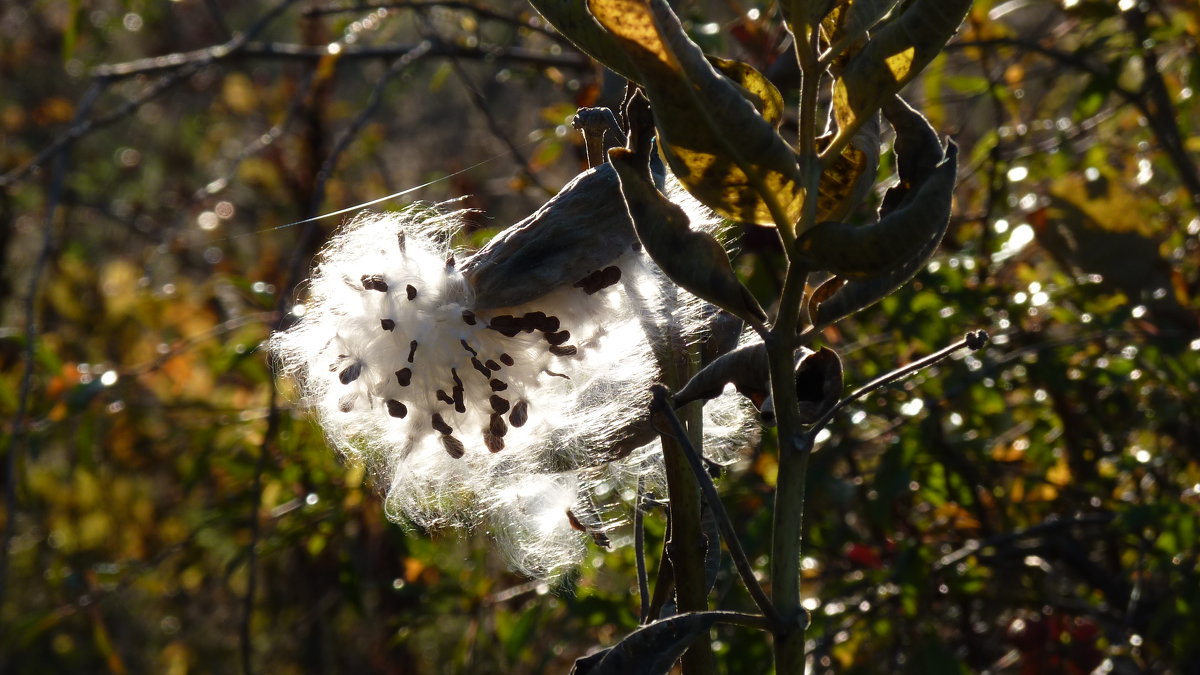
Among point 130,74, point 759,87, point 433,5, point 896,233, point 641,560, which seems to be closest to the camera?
point 896,233

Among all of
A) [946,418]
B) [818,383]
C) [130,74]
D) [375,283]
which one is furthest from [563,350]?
[130,74]

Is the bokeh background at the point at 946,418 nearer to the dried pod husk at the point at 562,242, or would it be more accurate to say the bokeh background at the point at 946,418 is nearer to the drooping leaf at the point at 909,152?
the dried pod husk at the point at 562,242

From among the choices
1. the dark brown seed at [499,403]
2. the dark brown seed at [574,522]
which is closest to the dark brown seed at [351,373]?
the dark brown seed at [499,403]

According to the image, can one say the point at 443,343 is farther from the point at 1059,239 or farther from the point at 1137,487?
the point at 1137,487

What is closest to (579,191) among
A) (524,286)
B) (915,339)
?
(524,286)

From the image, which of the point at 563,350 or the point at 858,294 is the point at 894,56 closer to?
the point at 858,294

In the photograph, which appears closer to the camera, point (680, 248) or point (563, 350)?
point (680, 248)
